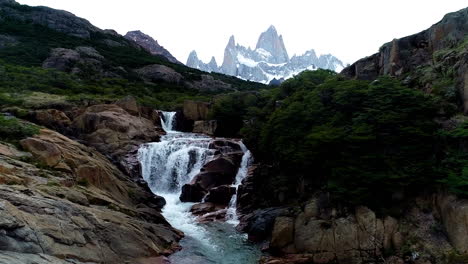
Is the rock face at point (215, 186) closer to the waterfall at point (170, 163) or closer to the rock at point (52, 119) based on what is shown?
the waterfall at point (170, 163)

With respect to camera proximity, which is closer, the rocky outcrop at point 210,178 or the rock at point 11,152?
the rock at point 11,152

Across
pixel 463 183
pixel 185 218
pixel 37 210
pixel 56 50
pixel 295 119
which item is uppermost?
pixel 56 50

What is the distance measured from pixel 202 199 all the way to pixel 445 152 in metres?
16.5

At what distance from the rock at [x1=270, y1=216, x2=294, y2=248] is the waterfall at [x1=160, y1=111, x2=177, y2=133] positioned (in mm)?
28935

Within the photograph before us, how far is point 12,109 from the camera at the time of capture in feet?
111

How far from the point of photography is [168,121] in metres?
46.8

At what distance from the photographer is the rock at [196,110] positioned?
46.7 metres

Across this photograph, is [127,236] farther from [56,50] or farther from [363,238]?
[56,50]

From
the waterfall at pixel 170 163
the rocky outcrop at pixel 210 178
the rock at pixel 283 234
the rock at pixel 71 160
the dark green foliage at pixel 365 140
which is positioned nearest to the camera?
the dark green foliage at pixel 365 140

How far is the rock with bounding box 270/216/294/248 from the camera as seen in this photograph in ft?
62.0

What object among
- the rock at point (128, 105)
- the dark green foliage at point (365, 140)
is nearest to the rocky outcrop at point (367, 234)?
the dark green foliage at point (365, 140)

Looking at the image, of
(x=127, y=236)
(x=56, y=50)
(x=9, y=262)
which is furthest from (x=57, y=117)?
(x=56, y=50)

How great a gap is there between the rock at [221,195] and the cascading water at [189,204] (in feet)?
1.42

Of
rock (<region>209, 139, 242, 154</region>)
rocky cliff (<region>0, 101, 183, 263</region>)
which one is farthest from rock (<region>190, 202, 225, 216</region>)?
rock (<region>209, 139, 242, 154</region>)
